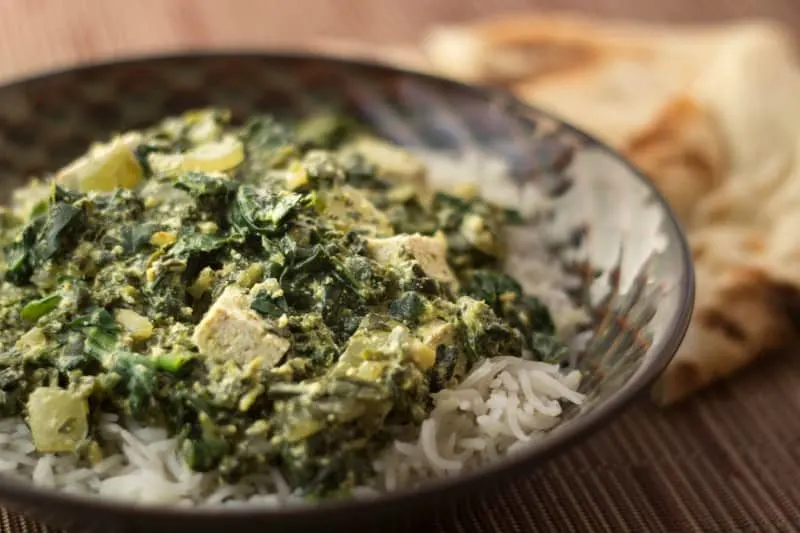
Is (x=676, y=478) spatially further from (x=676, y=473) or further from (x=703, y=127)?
(x=703, y=127)

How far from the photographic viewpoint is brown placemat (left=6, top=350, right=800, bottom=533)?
10.4 ft

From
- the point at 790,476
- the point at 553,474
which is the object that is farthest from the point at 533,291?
the point at 790,476

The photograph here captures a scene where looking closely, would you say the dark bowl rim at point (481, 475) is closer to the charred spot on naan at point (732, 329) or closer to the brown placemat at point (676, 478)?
the brown placemat at point (676, 478)

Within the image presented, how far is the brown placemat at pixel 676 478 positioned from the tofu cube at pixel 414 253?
750 mm

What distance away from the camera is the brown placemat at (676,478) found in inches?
125

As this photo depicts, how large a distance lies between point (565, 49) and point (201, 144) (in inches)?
105

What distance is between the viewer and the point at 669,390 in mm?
3812

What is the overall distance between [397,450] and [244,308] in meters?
0.64

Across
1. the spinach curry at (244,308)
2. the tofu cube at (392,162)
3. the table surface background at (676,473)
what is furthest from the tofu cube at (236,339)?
the tofu cube at (392,162)

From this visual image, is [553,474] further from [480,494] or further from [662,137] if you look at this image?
[662,137]

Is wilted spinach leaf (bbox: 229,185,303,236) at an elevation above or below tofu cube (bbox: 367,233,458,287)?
above

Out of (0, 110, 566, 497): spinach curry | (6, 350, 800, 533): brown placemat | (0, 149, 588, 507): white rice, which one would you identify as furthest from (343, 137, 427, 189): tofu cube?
(6, 350, 800, 533): brown placemat

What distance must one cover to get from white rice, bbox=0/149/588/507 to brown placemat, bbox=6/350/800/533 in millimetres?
221

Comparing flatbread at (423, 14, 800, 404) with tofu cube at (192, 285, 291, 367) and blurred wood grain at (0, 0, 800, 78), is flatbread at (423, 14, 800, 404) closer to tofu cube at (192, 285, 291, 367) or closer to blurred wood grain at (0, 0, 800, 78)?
blurred wood grain at (0, 0, 800, 78)
